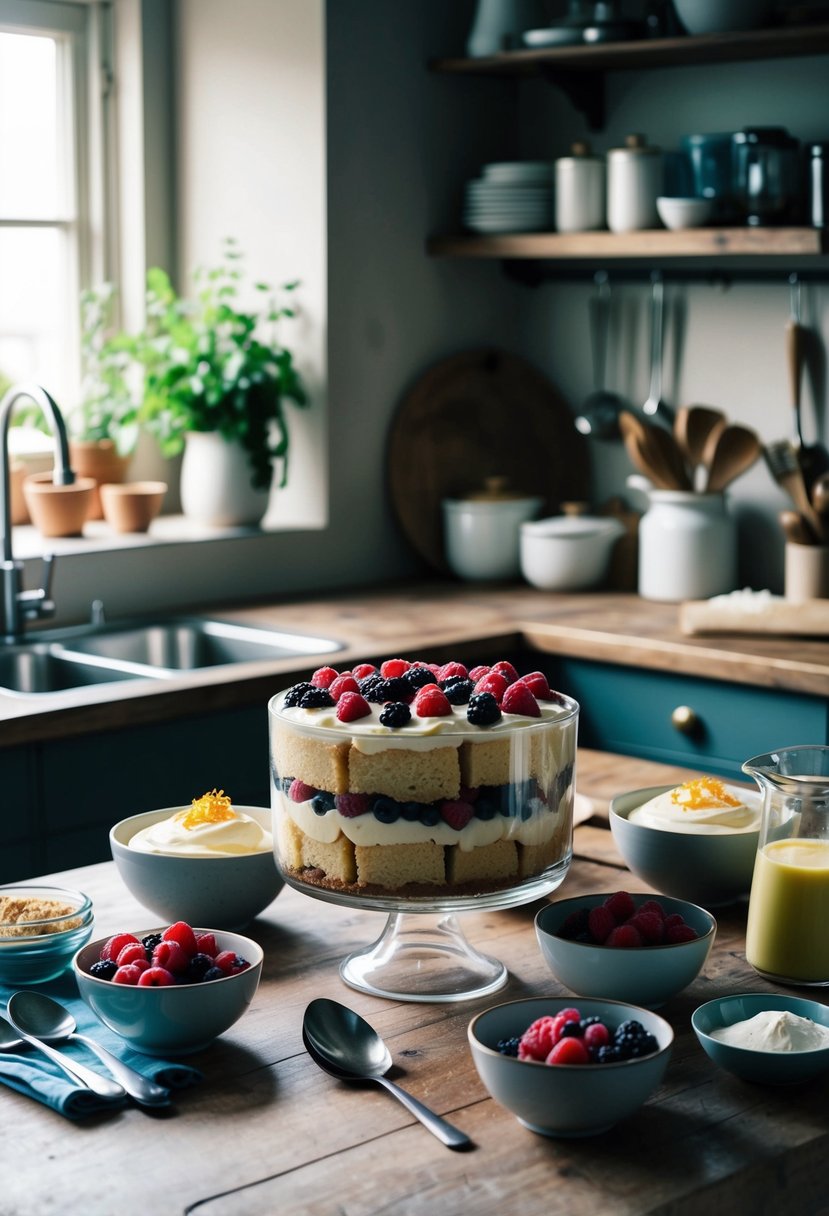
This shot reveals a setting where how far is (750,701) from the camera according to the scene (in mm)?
2861

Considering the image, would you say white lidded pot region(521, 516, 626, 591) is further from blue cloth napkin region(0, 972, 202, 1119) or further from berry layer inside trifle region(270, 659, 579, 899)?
blue cloth napkin region(0, 972, 202, 1119)

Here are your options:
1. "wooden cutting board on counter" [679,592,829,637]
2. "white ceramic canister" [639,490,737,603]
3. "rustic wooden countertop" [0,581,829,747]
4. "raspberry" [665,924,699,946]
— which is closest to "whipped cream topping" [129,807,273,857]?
"raspberry" [665,924,699,946]

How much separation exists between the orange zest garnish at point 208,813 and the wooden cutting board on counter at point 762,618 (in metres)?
1.52

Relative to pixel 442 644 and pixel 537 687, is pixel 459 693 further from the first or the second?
pixel 442 644

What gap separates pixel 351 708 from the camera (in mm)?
1443

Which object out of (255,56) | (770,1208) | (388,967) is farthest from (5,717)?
(255,56)

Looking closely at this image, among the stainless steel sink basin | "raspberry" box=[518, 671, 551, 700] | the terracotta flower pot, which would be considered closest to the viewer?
"raspberry" box=[518, 671, 551, 700]

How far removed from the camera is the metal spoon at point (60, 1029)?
1267 mm

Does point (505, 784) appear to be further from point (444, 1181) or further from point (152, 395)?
point (152, 395)

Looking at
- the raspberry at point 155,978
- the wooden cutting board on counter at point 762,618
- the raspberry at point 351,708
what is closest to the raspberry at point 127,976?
the raspberry at point 155,978

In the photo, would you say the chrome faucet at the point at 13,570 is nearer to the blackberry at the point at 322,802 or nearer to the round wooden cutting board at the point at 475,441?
the round wooden cutting board at the point at 475,441

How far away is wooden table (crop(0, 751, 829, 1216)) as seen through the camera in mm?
1110

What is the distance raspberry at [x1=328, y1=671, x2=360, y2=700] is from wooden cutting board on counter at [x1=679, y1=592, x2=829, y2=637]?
1.57m

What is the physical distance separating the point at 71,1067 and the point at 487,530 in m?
2.44
